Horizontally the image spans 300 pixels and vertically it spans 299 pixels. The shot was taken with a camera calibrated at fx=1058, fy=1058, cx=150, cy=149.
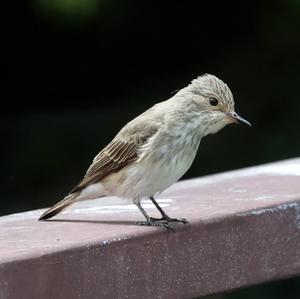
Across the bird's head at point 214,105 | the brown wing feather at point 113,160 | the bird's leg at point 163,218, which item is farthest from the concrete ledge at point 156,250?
the bird's head at point 214,105

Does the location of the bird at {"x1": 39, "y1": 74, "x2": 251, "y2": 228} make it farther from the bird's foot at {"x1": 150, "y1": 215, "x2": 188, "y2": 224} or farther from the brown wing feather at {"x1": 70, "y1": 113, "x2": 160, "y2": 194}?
the bird's foot at {"x1": 150, "y1": 215, "x2": 188, "y2": 224}

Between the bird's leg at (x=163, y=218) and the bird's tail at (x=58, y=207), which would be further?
the bird's tail at (x=58, y=207)

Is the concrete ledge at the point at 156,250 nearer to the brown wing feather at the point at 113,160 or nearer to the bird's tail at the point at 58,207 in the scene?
the bird's tail at the point at 58,207

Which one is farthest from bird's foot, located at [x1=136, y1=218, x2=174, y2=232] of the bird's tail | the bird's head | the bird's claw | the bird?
the bird's head

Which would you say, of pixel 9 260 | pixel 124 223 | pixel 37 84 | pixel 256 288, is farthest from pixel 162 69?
pixel 9 260

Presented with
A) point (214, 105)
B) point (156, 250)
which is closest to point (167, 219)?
point (156, 250)

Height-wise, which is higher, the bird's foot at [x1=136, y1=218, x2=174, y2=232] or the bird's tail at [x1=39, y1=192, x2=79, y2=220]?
the bird's tail at [x1=39, y1=192, x2=79, y2=220]
